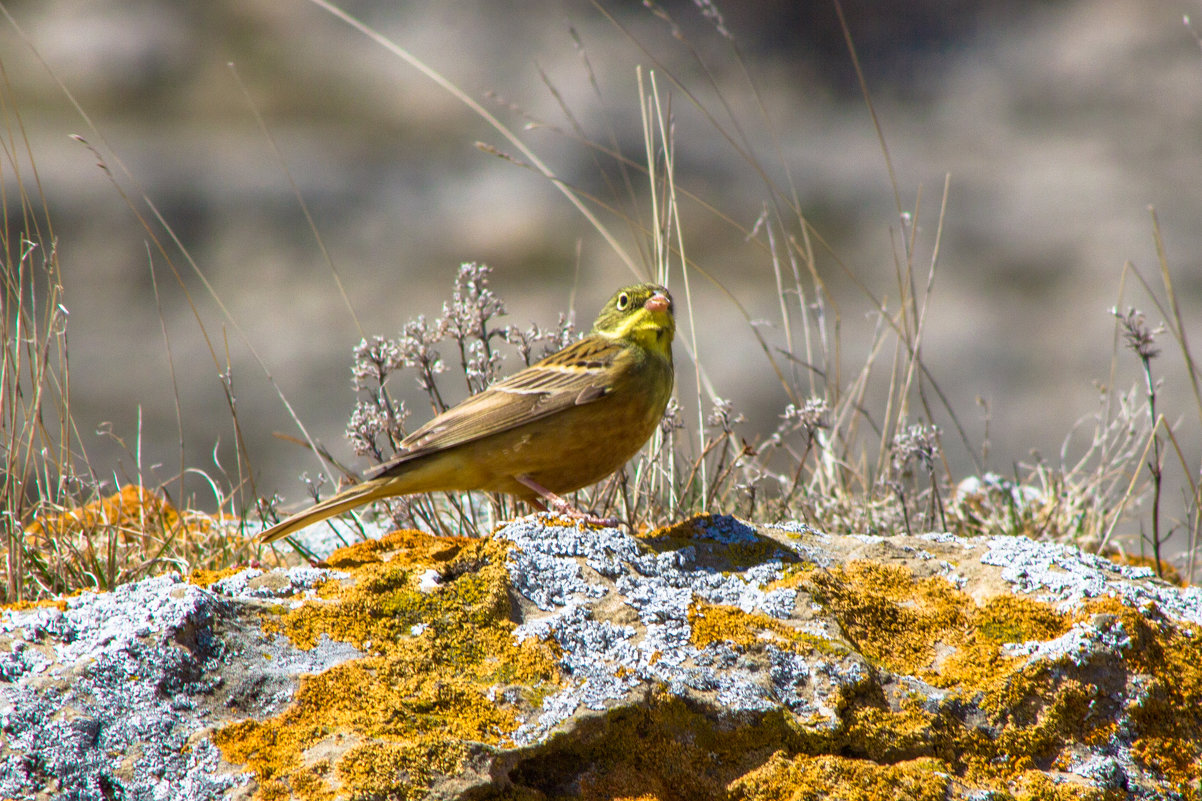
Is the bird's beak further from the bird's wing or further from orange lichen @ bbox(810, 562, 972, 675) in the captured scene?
orange lichen @ bbox(810, 562, 972, 675)

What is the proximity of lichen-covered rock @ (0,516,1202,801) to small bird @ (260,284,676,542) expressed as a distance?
0.64 m

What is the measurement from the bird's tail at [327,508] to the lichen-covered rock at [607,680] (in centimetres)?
48

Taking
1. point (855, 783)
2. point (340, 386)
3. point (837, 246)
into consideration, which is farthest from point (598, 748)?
point (837, 246)

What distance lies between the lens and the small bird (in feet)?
12.5

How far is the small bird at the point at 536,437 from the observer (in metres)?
3.80

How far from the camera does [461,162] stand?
18453mm

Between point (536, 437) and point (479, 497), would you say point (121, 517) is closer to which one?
point (479, 497)

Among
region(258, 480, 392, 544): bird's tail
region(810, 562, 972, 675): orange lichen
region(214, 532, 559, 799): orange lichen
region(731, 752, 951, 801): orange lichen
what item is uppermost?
region(258, 480, 392, 544): bird's tail

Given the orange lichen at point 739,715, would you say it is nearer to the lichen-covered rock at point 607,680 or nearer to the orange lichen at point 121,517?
the lichen-covered rock at point 607,680

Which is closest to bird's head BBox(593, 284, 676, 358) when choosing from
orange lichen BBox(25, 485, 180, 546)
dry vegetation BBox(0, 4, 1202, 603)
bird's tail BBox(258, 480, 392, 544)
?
dry vegetation BBox(0, 4, 1202, 603)

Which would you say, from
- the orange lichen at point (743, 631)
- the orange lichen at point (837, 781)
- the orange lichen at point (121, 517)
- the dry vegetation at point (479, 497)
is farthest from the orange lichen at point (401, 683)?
the orange lichen at point (121, 517)

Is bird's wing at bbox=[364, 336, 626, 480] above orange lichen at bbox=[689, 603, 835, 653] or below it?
above

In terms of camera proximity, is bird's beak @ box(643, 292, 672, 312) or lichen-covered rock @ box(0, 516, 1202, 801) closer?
lichen-covered rock @ box(0, 516, 1202, 801)

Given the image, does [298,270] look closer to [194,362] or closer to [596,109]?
[194,362]
